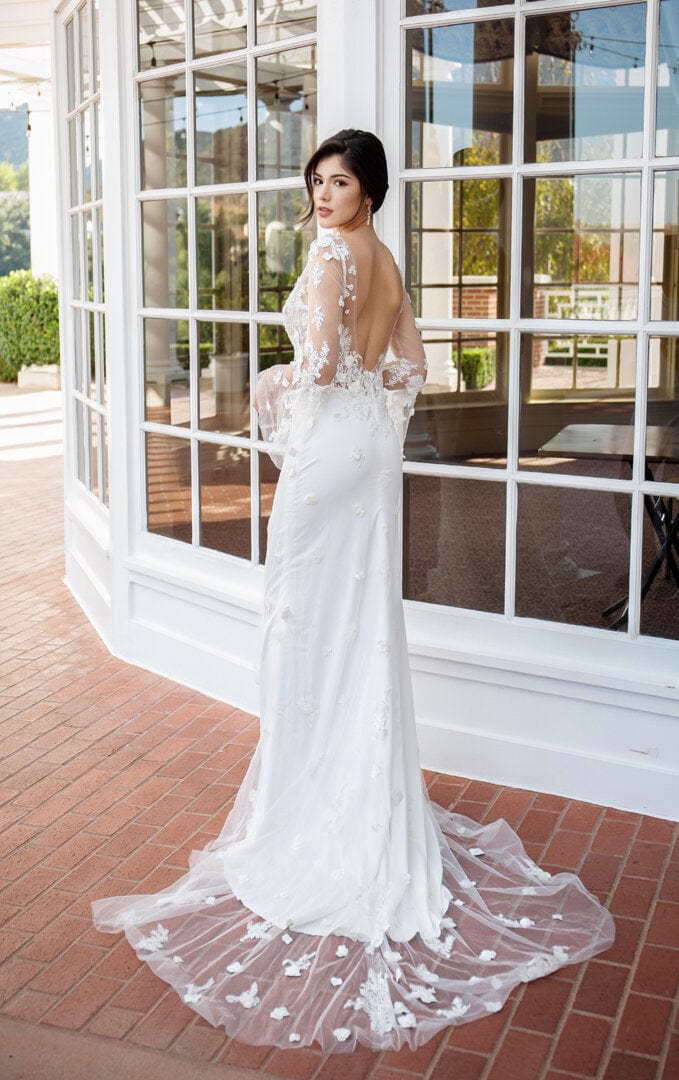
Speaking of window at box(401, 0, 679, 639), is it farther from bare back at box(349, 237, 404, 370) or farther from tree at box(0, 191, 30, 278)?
tree at box(0, 191, 30, 278)

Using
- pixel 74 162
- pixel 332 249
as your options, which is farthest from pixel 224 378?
pixel 74 162

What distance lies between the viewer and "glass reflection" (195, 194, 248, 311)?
446cm

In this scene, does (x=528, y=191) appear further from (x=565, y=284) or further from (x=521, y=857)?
(x=521, y=857)

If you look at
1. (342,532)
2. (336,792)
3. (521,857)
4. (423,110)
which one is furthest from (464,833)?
(423,110)

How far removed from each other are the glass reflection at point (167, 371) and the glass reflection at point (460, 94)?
1349 mm

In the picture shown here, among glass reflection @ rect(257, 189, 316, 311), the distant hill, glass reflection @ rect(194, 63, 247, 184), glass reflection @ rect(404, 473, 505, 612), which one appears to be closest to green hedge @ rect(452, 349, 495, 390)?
glass reflection @ rect(404, 473, 505, 612)

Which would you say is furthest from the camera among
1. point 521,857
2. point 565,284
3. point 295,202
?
point 295,202

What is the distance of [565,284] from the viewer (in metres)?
3.64

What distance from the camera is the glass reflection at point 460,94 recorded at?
144 inches

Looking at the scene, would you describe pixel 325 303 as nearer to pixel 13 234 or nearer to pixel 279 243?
pixel 279 243

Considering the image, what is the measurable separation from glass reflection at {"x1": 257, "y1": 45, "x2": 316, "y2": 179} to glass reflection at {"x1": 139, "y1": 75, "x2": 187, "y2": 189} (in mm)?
456

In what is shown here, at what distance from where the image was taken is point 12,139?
246 ft

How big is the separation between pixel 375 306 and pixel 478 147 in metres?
0.92

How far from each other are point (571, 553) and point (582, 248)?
0.94 meters
